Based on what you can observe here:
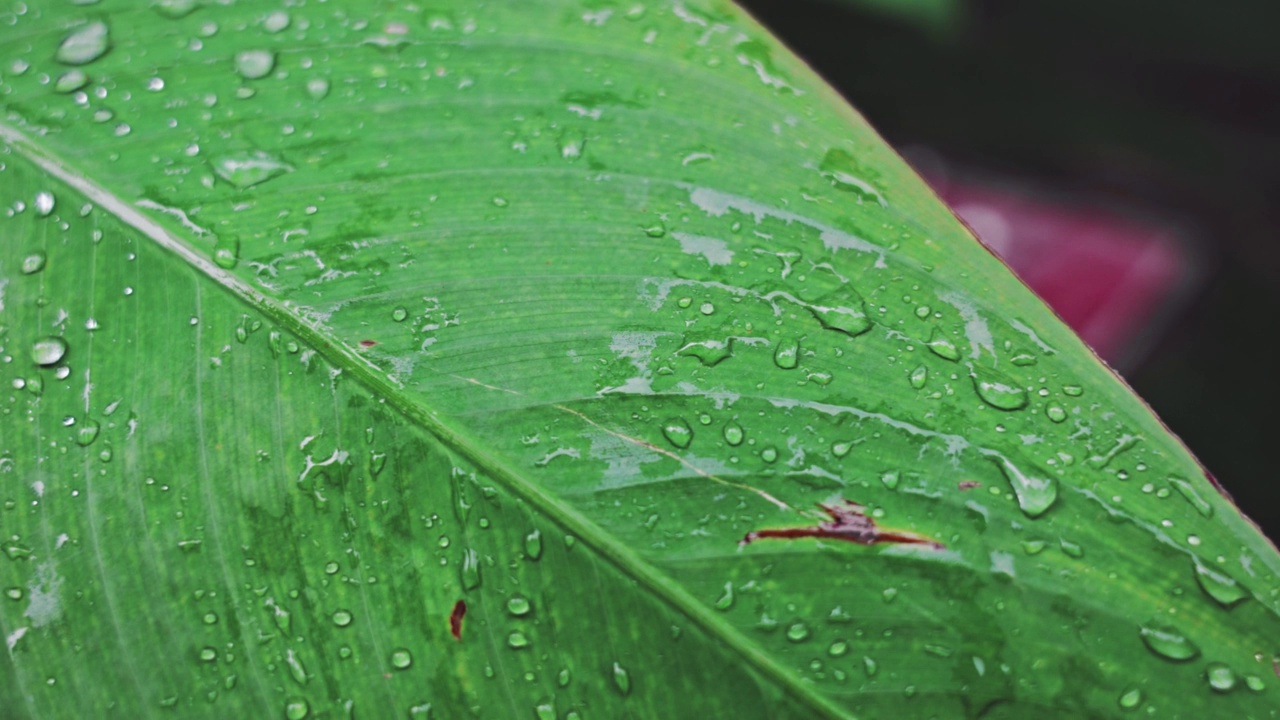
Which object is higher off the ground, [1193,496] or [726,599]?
[1193,496]

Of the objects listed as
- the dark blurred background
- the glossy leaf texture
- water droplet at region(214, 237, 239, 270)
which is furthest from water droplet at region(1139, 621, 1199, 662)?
the dark blurred background

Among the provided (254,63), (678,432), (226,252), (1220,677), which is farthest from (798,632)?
(254,63)

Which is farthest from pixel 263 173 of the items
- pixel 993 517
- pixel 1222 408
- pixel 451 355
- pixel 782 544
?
pixel 1222 408

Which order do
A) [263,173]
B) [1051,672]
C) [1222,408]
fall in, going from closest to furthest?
[1051,672] < [263,173] < [1222,408]

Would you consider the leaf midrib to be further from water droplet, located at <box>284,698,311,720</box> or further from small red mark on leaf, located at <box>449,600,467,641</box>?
water droplet, located at <box>284,698,311,720</box>

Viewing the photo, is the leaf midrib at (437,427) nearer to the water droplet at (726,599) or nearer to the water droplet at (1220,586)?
the water droplet at (726,599)

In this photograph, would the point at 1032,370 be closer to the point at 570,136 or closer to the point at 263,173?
the point at 570,136

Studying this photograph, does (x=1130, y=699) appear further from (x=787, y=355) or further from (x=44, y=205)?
(x=44, y=205)

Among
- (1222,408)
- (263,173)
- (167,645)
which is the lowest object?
(1222,408)
